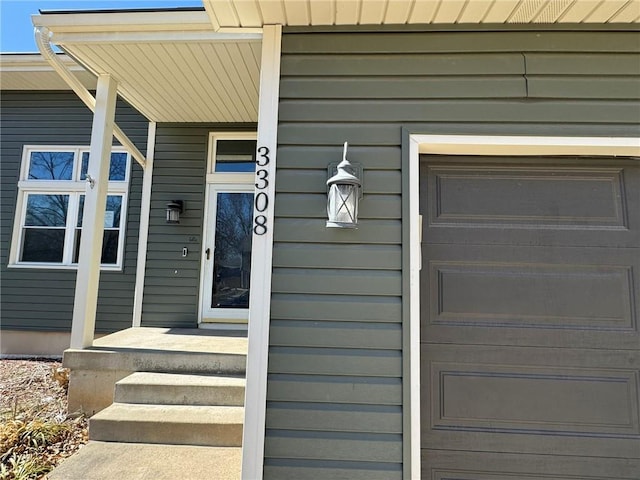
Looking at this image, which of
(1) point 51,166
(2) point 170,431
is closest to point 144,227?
(1) point 51,166

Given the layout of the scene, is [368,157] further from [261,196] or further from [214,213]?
[214,213]

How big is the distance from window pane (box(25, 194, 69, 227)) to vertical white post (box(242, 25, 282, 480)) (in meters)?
4.30

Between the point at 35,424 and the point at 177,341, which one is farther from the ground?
the point at 177,341

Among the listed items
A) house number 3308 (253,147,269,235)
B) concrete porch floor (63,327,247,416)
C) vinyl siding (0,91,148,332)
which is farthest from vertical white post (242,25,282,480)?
vinyl siding (0,91,148,332)

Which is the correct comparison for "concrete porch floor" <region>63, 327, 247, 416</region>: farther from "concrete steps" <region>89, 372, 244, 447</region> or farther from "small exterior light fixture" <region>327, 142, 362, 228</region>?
"small exterior light fixture" <region>327, 142, 362, 228</region>

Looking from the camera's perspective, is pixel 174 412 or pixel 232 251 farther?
pixel 232 251

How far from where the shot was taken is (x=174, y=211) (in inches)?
159

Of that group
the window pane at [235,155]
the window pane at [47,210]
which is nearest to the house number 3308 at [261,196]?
the window pane at [235,155]

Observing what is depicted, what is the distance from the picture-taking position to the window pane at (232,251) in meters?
4.06

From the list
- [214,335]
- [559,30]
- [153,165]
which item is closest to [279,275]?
[559,30]

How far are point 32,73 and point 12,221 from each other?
6.46ft

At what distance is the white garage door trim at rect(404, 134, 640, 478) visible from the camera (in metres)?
1.59

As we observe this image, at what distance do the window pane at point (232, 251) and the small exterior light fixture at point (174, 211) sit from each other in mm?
443

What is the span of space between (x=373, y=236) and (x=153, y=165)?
3.63 meters
